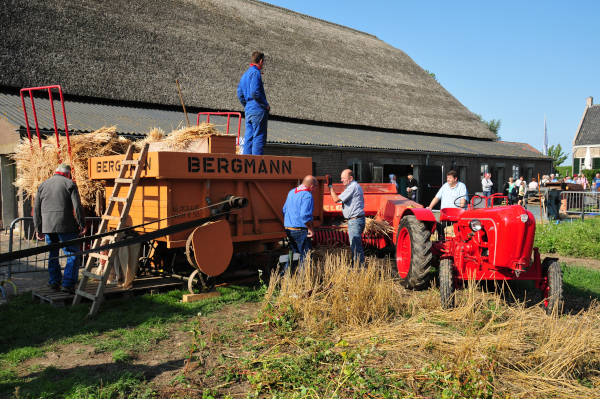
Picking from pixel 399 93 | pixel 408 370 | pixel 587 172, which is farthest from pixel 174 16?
pixel 587 172

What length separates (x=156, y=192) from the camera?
242 inches

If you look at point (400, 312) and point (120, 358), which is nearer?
point (120, 358)

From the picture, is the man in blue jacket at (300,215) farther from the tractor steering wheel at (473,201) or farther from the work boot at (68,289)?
the work boot at (68,289)

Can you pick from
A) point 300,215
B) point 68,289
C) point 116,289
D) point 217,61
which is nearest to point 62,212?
point 68,289

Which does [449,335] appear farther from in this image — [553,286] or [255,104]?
[255,104]

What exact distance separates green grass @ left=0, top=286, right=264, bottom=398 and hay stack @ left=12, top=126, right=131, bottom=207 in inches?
74.0

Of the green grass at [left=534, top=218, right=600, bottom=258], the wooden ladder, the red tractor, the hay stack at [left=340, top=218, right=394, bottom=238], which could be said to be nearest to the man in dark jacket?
the wooden ladder

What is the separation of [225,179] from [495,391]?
14.0ft

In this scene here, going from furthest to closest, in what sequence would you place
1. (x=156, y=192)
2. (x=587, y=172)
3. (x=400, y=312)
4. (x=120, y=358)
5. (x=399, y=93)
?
(x=587, y=172) < (x=399, y=93) < (x=156, y=192) < (x=400, y=312) < (x=120, y=358)

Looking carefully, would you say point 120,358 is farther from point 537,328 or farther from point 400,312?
point 537,328

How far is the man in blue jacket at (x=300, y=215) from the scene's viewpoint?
261 inches

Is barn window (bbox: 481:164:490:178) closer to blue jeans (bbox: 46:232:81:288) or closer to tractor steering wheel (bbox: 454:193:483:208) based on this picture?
tractor steering wheel (bbox: 454:193:483:208)

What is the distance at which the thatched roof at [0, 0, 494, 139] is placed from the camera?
1702 centimetres


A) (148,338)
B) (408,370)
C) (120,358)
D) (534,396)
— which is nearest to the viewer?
(534,396)
